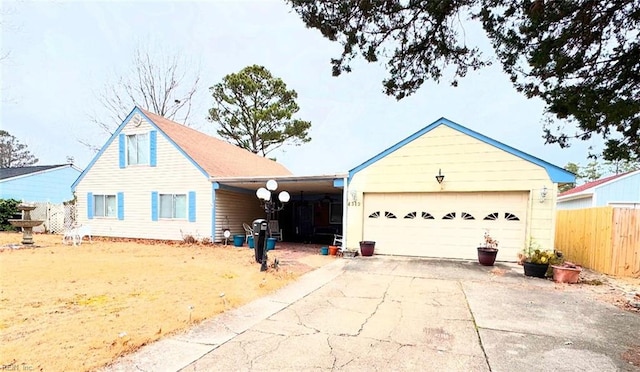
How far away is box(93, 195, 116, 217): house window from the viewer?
1406 cm

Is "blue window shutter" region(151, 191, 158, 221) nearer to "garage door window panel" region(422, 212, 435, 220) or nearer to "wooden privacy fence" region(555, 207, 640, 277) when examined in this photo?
"garage door window panel" region(422, 212, 435, 220)

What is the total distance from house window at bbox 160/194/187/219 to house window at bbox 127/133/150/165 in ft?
6.33

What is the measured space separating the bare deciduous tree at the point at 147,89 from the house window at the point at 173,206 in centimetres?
964

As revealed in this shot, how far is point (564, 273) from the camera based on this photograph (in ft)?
22.4

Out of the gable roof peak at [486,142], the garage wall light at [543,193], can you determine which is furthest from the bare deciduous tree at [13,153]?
the garage wall light at [543,193]

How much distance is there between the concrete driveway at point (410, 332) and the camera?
10.1 ft

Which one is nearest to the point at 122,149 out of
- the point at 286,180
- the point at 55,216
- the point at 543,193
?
the point at 55,216

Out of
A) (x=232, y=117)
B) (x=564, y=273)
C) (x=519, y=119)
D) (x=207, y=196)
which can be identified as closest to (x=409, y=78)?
(x=564, y=273)

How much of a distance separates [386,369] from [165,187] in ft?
40.8

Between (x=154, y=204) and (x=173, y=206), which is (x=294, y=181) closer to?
(x=173, y=206)

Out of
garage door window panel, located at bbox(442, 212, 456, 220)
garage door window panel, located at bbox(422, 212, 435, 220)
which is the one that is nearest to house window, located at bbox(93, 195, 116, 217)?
garage door window panel, located at bbox(422, 212, 435, 220)

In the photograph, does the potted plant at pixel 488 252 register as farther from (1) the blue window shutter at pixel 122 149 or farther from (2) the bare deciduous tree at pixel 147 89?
(2) the bare deciduous tree at pixel 147 89

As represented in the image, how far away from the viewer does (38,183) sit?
68.1 feet

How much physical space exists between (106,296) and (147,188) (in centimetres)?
922
